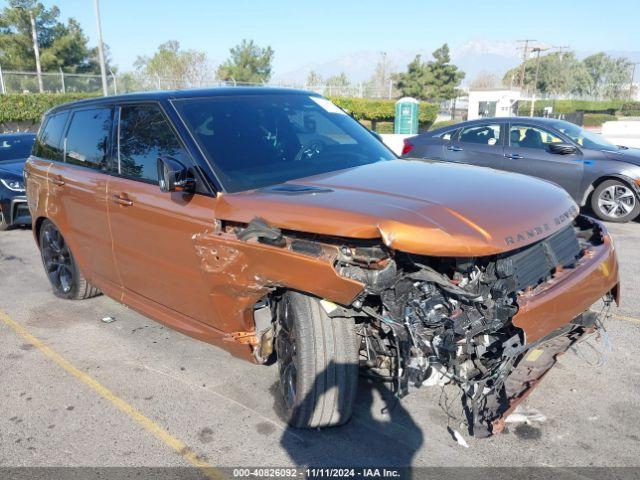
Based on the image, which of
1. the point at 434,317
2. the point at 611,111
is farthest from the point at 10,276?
the point at 611,111

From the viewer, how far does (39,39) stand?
1526 inches

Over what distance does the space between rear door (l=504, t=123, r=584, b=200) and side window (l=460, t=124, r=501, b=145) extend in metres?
0.24

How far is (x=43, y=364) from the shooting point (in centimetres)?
407

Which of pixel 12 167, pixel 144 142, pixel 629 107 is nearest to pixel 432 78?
pixel 629 107

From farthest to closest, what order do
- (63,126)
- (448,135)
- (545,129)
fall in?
(448,135) < (545,129) < (63,126)

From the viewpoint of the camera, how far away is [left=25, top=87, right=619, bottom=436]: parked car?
2.59 meters

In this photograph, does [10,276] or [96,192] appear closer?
[96,192]

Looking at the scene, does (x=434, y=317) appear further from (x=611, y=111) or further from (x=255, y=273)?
(x=611, y=111)

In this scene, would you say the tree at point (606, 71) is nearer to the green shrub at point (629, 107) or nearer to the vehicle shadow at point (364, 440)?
the green shrub at point (629, 107)

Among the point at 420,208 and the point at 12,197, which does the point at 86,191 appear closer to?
the point at 420,208

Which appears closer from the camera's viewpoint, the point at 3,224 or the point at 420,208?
the point at 420,208

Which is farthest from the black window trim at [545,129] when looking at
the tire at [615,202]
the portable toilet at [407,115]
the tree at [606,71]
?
the tree at [606,71]

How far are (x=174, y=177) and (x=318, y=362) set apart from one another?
1.32 meters

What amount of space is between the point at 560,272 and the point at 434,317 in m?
0.87
